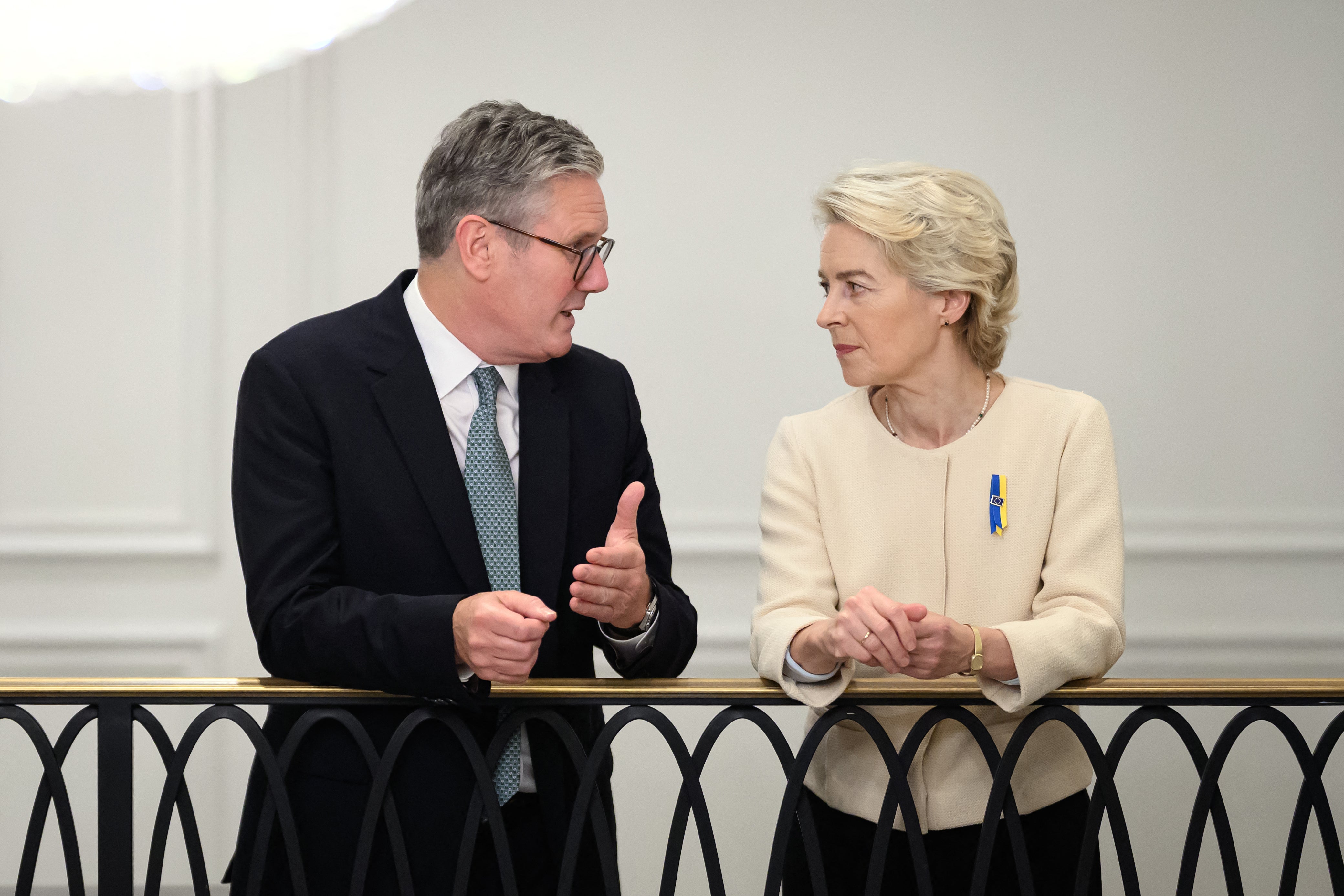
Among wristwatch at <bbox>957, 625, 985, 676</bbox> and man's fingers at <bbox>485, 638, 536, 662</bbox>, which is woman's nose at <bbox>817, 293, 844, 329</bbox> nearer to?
wristwatch at <bbox>957, 625, 985, 676</bbox>

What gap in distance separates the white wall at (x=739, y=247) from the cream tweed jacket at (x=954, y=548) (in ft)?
5.47

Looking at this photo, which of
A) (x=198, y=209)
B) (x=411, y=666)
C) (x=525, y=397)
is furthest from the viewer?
(x=198, y=209)

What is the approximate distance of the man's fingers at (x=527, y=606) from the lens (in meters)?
1.26

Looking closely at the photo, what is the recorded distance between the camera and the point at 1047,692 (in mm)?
1398

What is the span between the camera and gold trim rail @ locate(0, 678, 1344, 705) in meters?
1.36

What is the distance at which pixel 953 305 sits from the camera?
1694 millimetres

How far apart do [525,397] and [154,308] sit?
2.08 metres

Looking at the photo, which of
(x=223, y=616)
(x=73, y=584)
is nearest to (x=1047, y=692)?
(x=223, y=616)

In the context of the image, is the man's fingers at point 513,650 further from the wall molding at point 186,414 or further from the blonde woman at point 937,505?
the wall molding at point 186,414

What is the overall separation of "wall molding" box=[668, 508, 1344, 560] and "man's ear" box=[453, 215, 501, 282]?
1.72 m

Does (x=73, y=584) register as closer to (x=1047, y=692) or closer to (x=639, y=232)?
(x=639, y=232)

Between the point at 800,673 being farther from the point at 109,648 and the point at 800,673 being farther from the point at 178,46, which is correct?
the point at 178,46

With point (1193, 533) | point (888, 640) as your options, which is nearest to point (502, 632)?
point (888, 640)

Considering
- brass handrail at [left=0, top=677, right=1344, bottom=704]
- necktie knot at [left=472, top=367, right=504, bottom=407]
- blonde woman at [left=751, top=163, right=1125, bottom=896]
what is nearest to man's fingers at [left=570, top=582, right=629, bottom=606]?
brass handrail at [left=0, top=677, right=1344, bottom=704]
